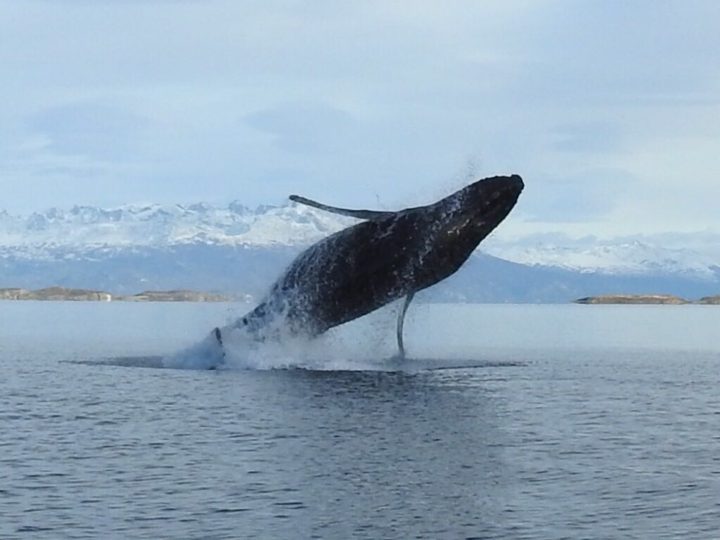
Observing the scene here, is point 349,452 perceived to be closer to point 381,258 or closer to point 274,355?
point 381,258

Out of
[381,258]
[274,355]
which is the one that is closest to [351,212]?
[381,258]

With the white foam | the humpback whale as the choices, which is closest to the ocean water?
the white foam

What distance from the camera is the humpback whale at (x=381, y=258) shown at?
35531mm

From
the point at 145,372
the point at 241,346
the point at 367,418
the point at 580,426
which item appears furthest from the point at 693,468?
the point at 145,372

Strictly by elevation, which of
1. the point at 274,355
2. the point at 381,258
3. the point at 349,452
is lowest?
the point at 349,452

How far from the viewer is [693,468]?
25.6 metres

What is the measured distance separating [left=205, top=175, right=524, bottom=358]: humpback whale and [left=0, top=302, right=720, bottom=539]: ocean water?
7.27 ft

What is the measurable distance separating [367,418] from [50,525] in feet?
40.3

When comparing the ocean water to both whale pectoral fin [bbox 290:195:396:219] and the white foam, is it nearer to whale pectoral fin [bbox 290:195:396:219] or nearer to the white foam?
the white foam

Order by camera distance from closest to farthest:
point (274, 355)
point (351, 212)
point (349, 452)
Result: point (349, 452), point (351, 212), point (274, 355)

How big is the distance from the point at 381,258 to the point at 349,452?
38.5 ft

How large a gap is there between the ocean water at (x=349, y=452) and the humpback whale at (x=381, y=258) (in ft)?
7.27

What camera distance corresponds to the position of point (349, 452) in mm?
26531

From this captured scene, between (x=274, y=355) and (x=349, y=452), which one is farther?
(x=274, y=355)
